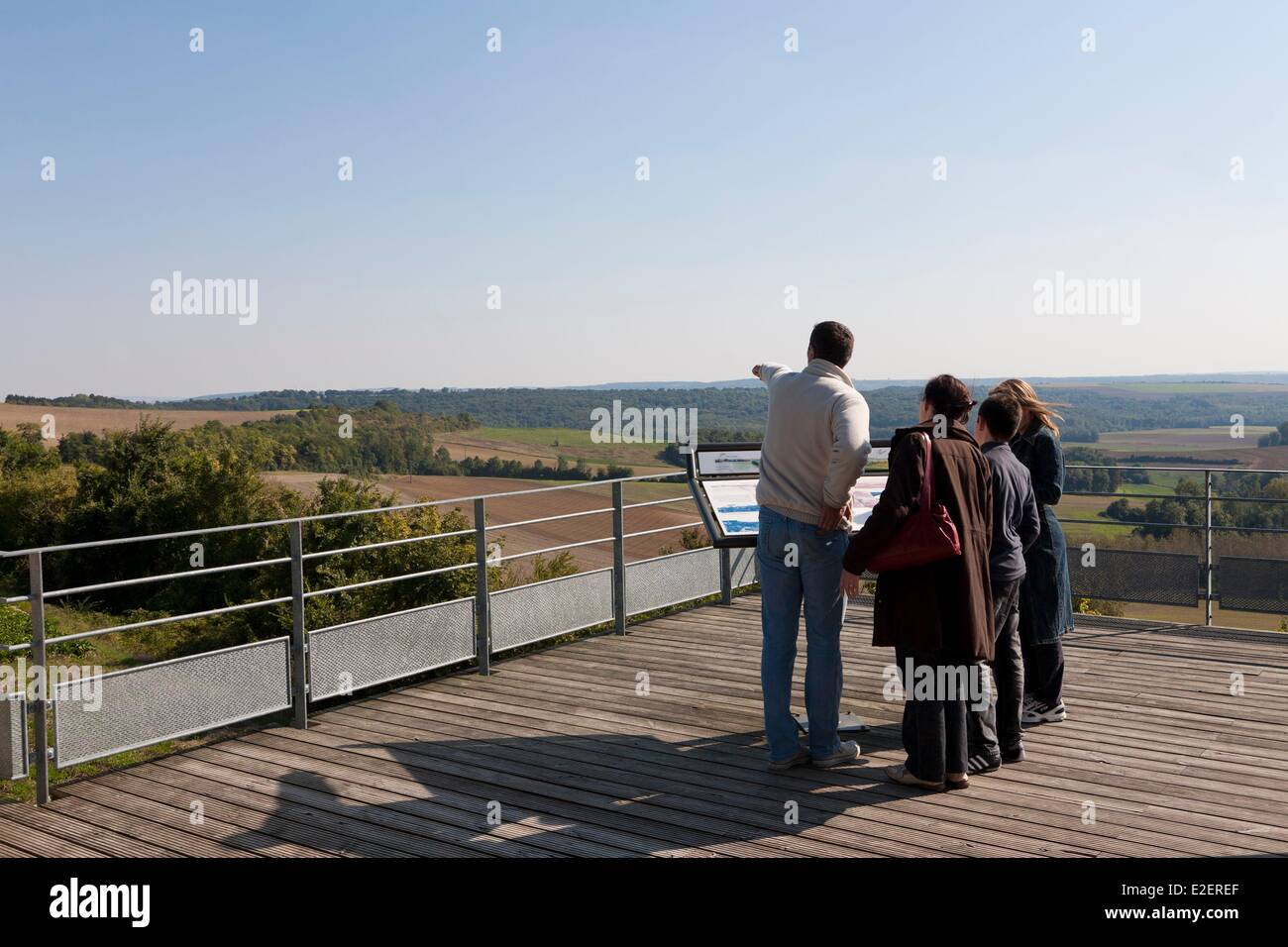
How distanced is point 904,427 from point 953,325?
35.1 m

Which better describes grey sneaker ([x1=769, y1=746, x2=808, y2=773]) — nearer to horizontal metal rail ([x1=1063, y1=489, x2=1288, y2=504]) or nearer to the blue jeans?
the blue jeans

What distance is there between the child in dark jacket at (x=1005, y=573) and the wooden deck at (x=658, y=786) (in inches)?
5.3

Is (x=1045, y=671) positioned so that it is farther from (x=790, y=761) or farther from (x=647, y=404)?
(x=647, y=404)

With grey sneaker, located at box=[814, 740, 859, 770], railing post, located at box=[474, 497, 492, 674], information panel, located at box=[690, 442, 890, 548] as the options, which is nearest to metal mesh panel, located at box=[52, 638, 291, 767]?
railing post, located at box=[474, 497, 492, 674]

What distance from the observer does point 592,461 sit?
53969 mm

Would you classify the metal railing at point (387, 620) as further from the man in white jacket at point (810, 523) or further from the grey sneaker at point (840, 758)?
the grey sneaker at point (840, 758)

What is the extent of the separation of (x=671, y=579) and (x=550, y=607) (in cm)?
136

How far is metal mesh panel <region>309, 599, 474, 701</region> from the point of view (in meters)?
5.63

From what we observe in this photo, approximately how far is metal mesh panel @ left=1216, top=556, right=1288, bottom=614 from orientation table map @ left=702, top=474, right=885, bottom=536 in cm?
397

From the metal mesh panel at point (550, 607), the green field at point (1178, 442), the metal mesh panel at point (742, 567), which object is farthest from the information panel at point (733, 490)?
the green field at point (1178, 442)

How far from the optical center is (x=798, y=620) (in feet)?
15.3

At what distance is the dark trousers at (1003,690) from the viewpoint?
457cm

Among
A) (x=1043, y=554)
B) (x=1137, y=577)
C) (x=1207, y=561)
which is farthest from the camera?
(x=1137, y=577)

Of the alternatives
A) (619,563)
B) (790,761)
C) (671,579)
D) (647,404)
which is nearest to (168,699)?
(790,761)
